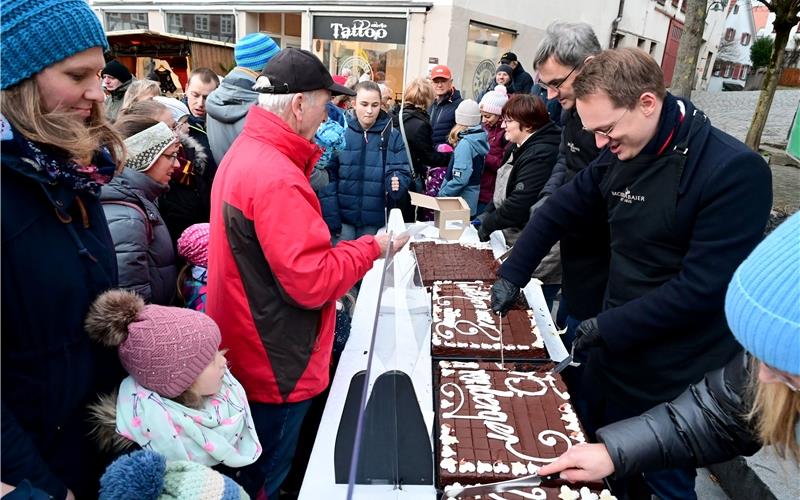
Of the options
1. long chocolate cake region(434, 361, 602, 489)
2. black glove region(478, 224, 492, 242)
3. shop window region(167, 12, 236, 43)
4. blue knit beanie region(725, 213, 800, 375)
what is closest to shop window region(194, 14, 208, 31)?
shop window region(167, 12, 236, 43)

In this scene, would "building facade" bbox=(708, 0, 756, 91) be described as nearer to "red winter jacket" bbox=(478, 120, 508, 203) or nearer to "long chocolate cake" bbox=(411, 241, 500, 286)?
"red winter jacket" bbox=(478, 120, 508, 203)

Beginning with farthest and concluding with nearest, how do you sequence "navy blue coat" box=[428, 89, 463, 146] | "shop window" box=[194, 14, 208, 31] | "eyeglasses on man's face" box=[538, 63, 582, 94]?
"shop window" box=[194, 14, 208, 31] → "navy blue coat" box=[428, 89, 463, 146] → "eyeglasses on man's face" box=[538, 63, 582, 94]

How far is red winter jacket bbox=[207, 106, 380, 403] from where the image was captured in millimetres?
1619

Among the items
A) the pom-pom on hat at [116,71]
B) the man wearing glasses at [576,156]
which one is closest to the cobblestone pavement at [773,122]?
the man wearing glasses at [576,156]

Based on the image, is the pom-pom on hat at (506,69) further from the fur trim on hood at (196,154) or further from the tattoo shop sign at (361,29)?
the fur trim on hood at (196,154)

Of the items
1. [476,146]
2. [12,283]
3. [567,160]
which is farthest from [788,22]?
[12,283]

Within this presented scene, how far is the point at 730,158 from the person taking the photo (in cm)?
164

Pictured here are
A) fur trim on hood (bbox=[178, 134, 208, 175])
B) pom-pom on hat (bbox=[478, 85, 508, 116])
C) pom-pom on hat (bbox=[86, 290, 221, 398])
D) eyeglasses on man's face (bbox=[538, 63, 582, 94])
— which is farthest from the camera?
pom-pom on hat (bbox=[478, 85, 508, 116])

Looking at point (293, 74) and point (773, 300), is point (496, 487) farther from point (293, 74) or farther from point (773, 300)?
point (293, 74)

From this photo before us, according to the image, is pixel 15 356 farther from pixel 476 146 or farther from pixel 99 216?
pixel 476 146

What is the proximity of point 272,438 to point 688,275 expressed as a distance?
1682 millimetres

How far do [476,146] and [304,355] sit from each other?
2.96m

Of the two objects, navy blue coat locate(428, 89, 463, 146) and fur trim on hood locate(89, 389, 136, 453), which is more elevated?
navy blue coat locate(428, 89, 463, 146)

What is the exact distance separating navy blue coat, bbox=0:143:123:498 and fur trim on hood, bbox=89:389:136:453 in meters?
0.03
